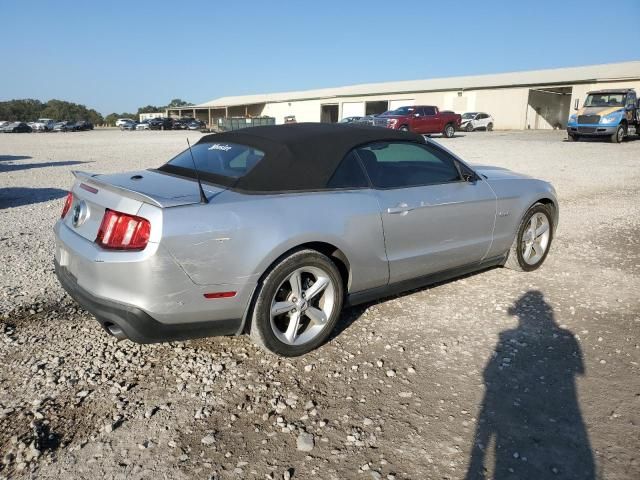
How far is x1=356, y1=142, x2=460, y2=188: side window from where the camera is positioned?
3730 millimetres

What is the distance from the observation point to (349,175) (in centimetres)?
355

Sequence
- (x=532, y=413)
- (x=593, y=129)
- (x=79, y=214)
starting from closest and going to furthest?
(x=532, y=413), (x=79, y=214), (x=593, y=129)

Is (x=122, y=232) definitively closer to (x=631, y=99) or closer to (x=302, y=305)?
(x=302, y=305)

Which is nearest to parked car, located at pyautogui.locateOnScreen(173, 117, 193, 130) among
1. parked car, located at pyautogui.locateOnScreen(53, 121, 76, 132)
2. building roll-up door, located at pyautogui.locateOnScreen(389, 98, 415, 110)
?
parked car, located at pyautogui.locateOnScreen(53, 121, 76, 132)

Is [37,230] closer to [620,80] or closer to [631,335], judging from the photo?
[631,335]

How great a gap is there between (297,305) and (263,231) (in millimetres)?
590

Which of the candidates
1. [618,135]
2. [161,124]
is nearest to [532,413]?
[618,135]

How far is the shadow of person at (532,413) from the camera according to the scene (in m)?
2.32

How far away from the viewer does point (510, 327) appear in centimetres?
379

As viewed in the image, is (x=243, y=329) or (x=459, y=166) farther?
(x=459, y=166)

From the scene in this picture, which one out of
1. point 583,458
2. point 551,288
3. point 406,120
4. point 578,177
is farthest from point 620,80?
point 583,458

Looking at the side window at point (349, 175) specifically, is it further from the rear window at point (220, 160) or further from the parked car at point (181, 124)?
the parked car at point (181, 124)

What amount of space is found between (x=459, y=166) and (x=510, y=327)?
1.42 m

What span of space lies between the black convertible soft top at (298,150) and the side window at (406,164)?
0.08 m
